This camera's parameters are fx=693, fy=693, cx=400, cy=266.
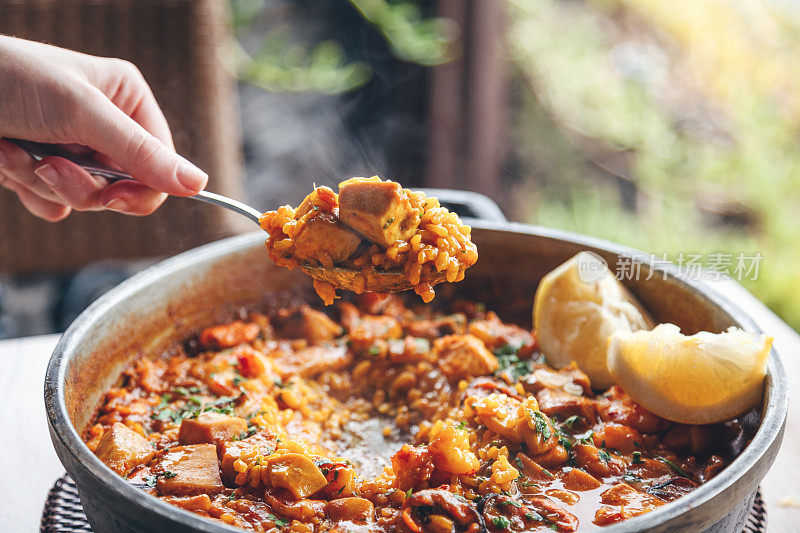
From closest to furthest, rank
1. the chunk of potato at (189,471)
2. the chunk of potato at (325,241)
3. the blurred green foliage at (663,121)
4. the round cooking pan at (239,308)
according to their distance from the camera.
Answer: the round cooking pan at (239,308) → the chunk of potato at (189,471) → the chunk of potato at (325,241) → the blurred green foliage at (663,121)

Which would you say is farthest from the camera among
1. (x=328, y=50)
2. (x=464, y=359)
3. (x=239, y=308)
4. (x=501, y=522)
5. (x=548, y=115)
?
(x=548, y=115)

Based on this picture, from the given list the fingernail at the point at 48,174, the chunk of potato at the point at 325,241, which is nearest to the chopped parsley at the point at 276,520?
the chunk of potato at the point at 325,241

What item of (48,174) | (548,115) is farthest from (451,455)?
(548,115)

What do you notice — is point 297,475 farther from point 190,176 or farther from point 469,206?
point 469,206

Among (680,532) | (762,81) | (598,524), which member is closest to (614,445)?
(598,524)

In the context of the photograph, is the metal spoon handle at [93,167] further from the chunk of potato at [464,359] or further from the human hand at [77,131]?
the chunk of potato at [464,359]

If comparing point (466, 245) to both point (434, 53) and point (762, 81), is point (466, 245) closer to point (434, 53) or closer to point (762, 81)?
point (434, 53)
